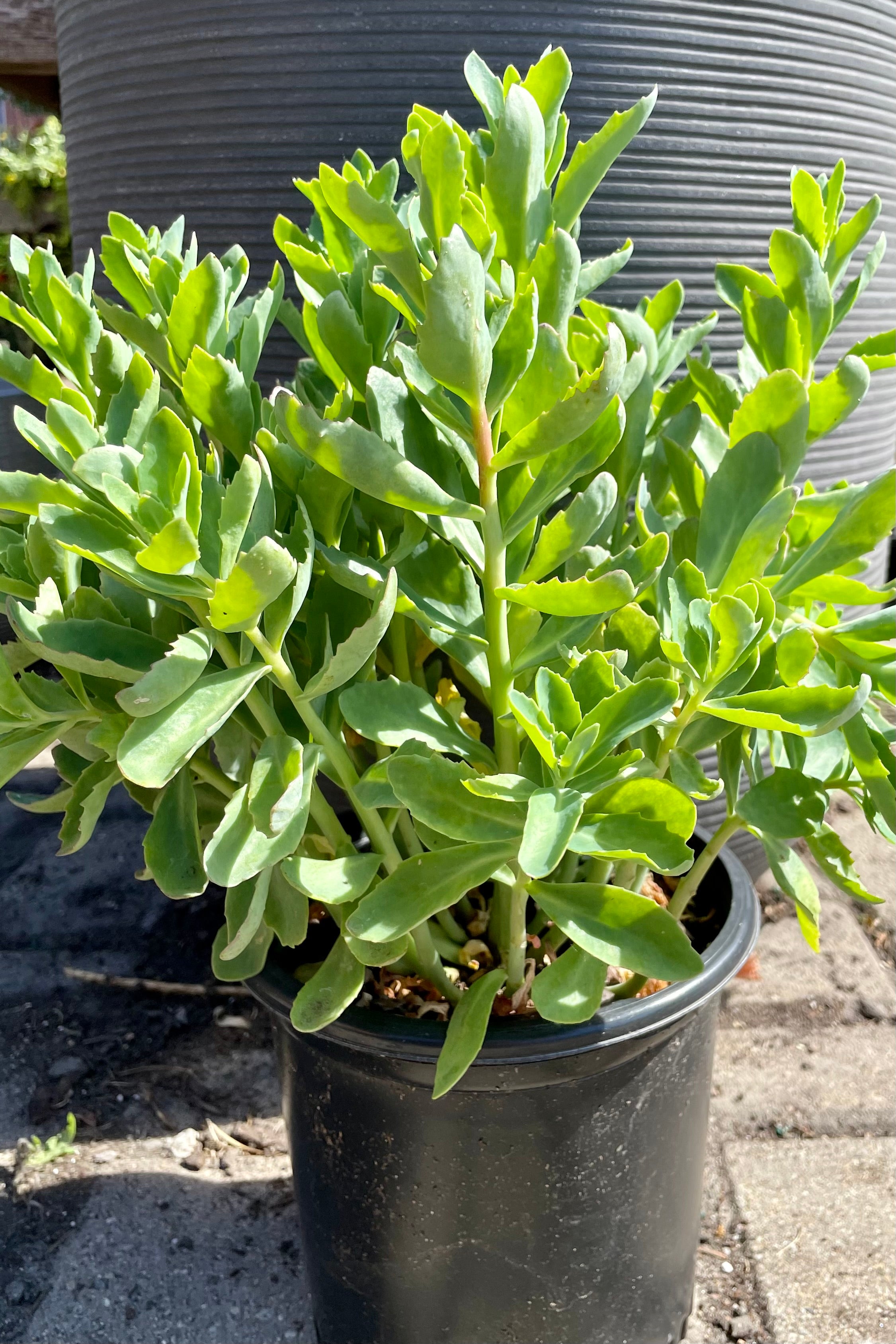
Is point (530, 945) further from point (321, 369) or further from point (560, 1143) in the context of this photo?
point (321, 369)

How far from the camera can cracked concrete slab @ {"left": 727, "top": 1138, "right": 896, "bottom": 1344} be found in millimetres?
1008

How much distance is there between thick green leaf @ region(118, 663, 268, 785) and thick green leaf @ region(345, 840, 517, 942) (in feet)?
0.33

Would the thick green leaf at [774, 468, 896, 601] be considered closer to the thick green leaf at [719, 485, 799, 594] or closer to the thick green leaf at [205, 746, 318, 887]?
the thick green leaf at [719, 485, 799, 594]

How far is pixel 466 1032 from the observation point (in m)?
0.68

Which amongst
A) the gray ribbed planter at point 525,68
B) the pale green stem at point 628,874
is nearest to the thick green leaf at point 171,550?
the pale green stem at point 628,874

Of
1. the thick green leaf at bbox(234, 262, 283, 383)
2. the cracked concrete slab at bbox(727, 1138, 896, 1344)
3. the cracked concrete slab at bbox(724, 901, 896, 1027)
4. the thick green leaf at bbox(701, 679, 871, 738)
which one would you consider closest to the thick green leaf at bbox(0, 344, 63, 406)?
the thick green leaf at bbox(234, 262, 283, 383)

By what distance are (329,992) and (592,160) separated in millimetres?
571

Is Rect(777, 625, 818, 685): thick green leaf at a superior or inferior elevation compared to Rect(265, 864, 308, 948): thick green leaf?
superior

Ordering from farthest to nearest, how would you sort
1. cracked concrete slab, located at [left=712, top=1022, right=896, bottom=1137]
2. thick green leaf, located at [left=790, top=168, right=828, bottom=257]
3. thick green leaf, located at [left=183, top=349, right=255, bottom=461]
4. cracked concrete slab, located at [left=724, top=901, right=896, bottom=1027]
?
cracked concrete slab, located at [left=724, top=901, right=896, bottom=1027] < cracked concrete slab, located at [left=712, top=1022, right=896, bottom=1137] < thick green leaf, located at [left=790, top=168, right=828, bottom=257] < thick green leaf, located at [left=183, top=349, right=255, bottom=461]

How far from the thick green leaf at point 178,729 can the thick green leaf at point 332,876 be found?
3.1 inches

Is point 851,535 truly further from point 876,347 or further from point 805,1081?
point 805,1081

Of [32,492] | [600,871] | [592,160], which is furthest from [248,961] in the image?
[592,160]

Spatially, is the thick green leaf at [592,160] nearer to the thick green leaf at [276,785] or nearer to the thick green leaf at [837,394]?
the thick green leaf at [837,394]

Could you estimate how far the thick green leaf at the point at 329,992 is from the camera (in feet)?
2.25
